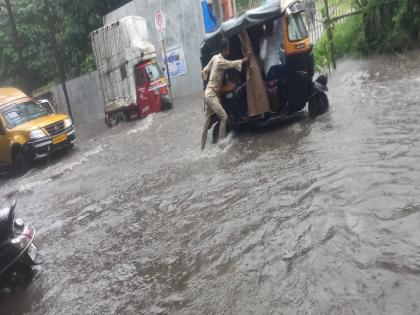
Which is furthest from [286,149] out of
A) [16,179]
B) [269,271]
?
[16,179]

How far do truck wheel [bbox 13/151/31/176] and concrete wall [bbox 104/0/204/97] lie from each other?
8.17m

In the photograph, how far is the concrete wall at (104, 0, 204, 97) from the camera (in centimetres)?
1911

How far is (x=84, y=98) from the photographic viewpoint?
2594 cm

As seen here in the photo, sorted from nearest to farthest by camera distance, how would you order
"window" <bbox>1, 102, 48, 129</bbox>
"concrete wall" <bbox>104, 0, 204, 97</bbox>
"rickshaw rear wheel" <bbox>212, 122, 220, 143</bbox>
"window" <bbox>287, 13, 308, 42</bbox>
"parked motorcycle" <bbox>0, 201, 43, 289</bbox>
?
1. "parked motorcycle" <bbox>0, 201, 43, 289</bbox>
2. "window" <bbox>287, 13, 308, 42</bbox>
3. "rickshaw rear wheel" <bbox>212, 122, 220, 143</bbox>
4. "window" <bbox>1, 102, 48, 129</bbox>
5. "concrete wall" <bbox>104, 0, 204, 97</bbox>

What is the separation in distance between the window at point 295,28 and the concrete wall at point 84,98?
17698 mm

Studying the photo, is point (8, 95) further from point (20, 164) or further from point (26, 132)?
point (20, 164)

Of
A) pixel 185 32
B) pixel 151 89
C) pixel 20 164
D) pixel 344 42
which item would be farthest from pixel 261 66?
pixel 185 32

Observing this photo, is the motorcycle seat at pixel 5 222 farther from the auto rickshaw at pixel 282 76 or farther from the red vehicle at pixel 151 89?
the red vehicle at pixel 151 89

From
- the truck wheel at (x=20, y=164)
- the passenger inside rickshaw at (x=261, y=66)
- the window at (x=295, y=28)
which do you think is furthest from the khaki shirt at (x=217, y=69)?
the truck wheel at (x=20, y=164)

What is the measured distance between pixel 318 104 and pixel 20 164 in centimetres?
925

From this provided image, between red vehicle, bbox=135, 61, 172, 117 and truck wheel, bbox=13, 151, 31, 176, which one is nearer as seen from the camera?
truck wheel, bbox=13, 151, 31, 176

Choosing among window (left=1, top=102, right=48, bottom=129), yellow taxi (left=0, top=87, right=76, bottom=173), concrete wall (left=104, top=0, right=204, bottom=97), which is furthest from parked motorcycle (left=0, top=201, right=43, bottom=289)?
concrete wall (left=104, top=0, right=204, bottom=97)

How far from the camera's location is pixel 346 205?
16.8ft

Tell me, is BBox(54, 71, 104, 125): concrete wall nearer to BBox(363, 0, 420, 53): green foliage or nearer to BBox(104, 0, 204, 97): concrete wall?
BBox(104, 0, 204, 97): concrete wall
